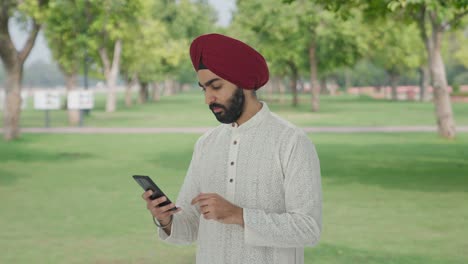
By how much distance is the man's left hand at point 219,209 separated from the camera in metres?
2.95

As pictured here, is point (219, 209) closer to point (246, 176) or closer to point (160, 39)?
point (246, 176)

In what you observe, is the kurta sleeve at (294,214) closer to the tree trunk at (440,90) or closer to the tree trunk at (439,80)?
the tree trunk at (439,80)

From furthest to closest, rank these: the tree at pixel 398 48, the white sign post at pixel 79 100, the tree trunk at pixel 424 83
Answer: the tree trunk at pixel 424 83 → the tree at pixel 398 48 → the white sign post at pixel 79 100

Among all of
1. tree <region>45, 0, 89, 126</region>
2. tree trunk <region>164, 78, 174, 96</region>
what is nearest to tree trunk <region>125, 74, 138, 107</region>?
tree <region>45, 0, 89, 126</region>

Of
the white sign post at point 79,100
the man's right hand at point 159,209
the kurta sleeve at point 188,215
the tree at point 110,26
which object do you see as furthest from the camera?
the white sign post at point 79,100

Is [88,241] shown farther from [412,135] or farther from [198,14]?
[198,14]

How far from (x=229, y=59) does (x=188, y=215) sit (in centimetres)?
77

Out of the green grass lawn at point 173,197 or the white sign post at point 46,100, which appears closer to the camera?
the green grass lawn at point 173,197

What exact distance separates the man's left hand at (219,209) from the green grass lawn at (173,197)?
5.54 metres

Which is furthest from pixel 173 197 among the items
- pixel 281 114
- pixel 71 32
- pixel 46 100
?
pixel 281 114

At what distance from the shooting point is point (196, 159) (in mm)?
3414

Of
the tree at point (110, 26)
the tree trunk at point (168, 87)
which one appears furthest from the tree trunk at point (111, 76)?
the tree trunk at point (168, 87)

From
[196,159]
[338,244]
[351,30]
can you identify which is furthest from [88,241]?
[351,30]

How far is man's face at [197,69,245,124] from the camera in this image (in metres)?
3.08
